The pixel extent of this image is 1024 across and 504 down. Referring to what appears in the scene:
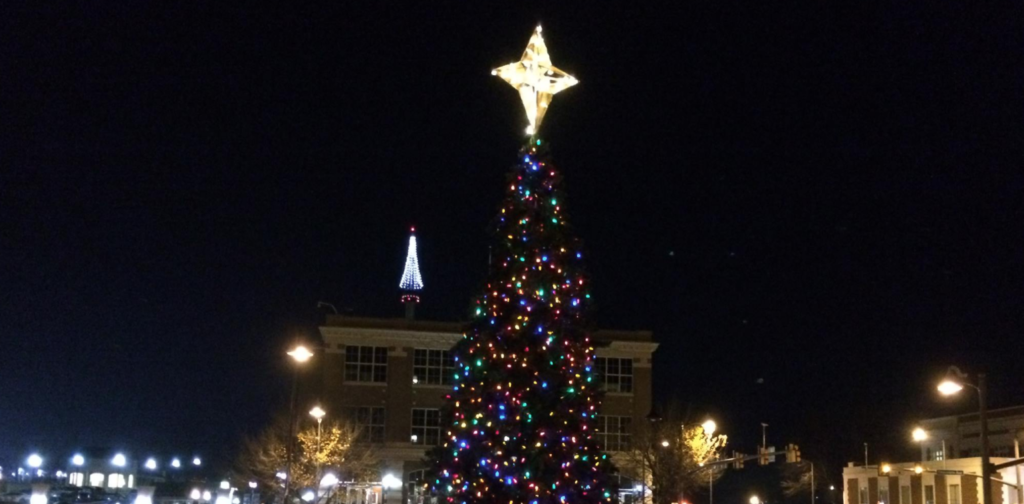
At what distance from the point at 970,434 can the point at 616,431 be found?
111 ft

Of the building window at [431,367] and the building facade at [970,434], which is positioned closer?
the building window at [431,367]

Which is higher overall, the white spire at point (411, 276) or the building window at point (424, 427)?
the white spire at point (411, 276)

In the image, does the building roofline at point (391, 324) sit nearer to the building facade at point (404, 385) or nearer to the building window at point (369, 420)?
the building facade at point (404, 385)

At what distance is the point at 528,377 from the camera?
737 inches

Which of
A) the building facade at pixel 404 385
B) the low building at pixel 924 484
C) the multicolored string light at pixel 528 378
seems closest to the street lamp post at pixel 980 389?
the multicolored string light at pixel 528 378

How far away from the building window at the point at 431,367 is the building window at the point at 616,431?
31.8 ft

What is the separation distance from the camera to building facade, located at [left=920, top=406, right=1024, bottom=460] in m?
72.7

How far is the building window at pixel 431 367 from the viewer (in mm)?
62812

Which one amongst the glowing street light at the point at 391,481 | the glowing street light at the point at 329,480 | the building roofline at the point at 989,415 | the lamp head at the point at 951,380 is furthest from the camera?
the building roofline at the point at 989,415

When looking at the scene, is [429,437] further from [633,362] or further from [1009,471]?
[1009,471]

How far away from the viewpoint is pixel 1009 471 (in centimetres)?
5600

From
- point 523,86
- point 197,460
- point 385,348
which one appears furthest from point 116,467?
point 523,86

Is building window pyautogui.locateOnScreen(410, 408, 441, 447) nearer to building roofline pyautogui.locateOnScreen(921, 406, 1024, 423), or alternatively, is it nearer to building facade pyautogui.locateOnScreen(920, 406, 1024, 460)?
building facade pyautogui.locateOnScreen(920, 406, 1024, 460)

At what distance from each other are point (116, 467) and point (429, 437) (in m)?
101
